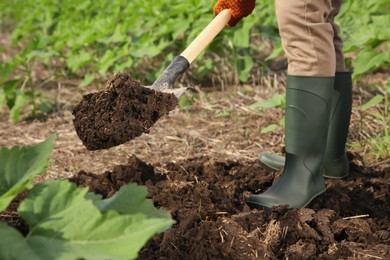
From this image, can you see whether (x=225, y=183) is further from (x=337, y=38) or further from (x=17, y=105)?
(x=17, y=105)

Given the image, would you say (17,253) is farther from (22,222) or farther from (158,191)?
(158,191)

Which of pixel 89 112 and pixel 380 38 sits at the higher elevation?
pixel 89 112

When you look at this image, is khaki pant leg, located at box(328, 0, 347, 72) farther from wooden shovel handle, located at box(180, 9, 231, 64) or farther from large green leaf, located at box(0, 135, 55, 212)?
large green leaf, located at box(0, 135, 55, 212)

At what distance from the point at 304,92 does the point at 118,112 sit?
771mm

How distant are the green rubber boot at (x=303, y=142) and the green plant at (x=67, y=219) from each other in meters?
1.18

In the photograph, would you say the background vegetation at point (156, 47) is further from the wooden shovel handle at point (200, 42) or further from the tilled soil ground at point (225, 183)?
the wooden shovel handle at point (200, 42)

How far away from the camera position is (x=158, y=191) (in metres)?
3.10

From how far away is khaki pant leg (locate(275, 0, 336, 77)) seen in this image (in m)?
2.89

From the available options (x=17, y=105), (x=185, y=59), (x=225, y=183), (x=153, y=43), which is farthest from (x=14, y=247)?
(x=153, y=43)

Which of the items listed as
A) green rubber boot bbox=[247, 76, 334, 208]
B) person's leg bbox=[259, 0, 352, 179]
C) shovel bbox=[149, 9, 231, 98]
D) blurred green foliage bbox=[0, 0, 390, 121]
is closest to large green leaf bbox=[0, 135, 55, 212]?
shovel bbox=[149, 9, 231, 98]

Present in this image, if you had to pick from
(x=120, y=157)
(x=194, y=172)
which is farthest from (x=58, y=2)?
(x=194, y=172)

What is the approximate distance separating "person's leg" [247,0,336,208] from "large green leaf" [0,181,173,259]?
49.5 inches

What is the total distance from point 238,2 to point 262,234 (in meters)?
1.09

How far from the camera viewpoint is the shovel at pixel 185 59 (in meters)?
3.10
